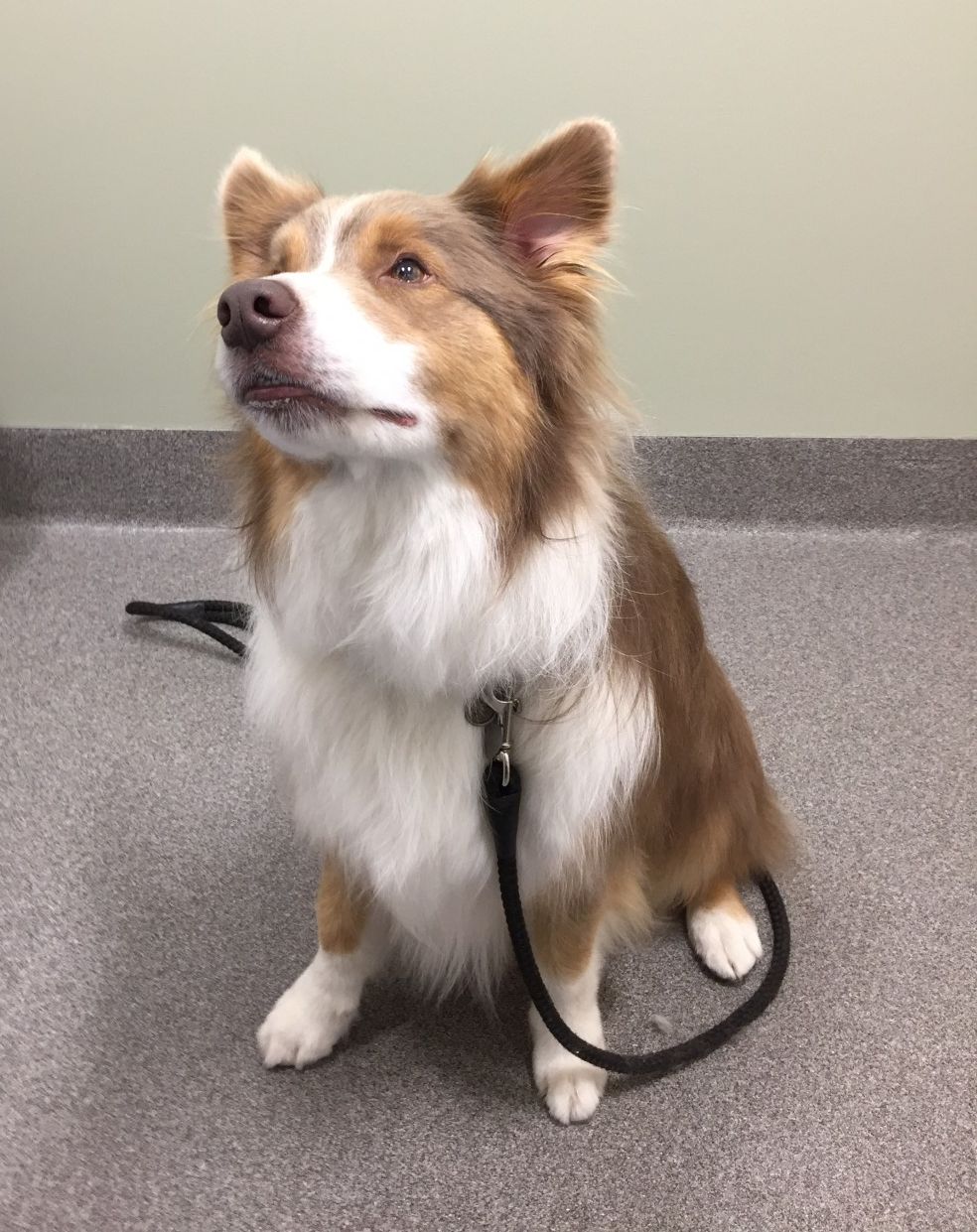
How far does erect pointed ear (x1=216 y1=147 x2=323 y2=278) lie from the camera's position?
1.09m

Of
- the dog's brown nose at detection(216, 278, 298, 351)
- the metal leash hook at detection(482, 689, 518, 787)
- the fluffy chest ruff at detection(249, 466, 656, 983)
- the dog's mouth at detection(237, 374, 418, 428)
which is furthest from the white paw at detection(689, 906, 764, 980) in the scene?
the dog's brown nose at detection(216, 278, 298, 351)

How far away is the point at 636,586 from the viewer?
1047 mm

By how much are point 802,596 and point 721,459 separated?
443mm

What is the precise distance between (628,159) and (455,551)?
1496mm

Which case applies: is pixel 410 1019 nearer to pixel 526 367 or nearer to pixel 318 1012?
pixel 318 1012

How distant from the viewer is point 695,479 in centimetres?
242

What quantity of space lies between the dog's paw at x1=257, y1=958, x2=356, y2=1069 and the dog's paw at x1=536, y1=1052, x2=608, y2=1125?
0.29 meters

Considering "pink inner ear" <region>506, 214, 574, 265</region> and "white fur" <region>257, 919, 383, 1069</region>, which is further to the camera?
"white fur" <region>257, 919, 383, 1069</region>

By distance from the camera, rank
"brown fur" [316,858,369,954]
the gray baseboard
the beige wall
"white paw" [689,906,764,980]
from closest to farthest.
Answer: "brown fur" [316,858,369,954]
"white paw" [689,906,764,980]
the beige wall
the gray baseboard

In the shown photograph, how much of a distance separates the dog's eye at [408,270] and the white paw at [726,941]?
3.42ft

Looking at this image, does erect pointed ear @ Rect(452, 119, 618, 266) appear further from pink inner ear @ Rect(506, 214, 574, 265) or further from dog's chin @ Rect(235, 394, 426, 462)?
dog's chin @ Rect(235, 394, 426, 462)

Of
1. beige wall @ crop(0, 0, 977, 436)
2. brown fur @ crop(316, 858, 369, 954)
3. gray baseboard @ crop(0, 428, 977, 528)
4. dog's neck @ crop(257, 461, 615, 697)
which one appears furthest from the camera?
gray baseboard @ crop(0, 428, 977, 528)

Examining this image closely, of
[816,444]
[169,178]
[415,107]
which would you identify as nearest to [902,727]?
[816,444]

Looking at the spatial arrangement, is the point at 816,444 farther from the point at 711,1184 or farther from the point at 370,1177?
the point at 370,1177
